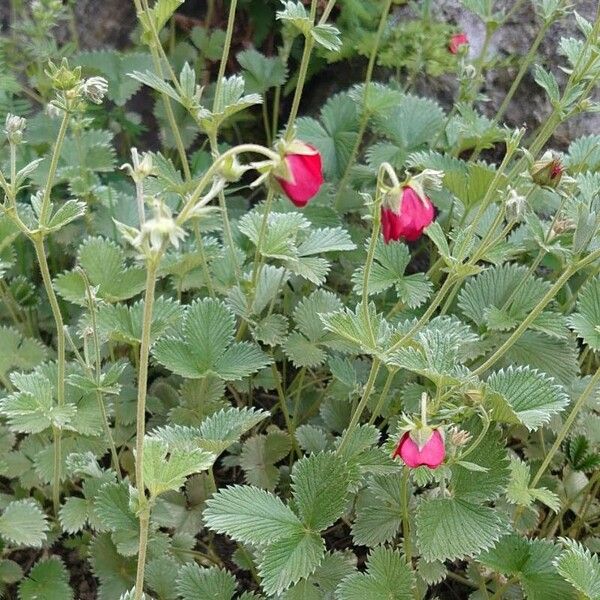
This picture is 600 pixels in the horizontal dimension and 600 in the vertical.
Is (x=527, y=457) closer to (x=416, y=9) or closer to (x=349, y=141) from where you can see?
(x=349, y=141)

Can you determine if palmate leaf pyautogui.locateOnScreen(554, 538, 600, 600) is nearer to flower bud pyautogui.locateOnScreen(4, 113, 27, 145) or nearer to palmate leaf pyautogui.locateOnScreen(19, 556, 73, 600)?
palmate leaf pyautogui.locateOnScreen(19, 556, 73, 600)

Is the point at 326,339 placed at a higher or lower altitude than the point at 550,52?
lower

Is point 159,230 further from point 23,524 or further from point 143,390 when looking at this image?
point 23,524

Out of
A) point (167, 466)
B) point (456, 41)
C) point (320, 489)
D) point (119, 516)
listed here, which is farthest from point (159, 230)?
point (456, 41)

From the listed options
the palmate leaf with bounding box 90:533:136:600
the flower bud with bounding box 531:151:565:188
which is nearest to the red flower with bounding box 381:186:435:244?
the flower bud with bounding box 531:151:565:188

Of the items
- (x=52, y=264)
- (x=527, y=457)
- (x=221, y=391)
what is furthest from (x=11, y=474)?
(x=527, y=457)

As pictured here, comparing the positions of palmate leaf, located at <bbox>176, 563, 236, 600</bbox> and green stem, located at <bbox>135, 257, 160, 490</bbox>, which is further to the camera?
palmate leaf, located at <bbox>176, 563, 236, 600</bbox>
